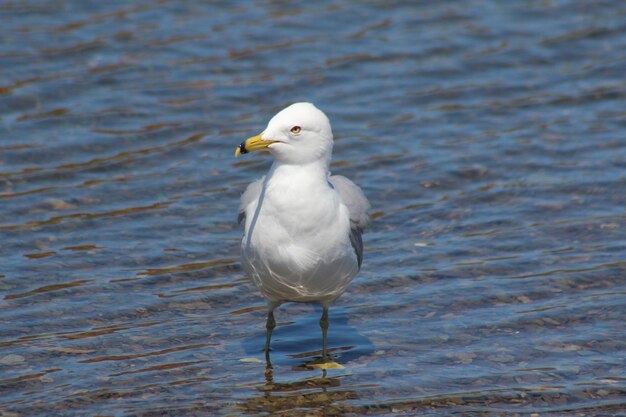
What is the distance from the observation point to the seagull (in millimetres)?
7574

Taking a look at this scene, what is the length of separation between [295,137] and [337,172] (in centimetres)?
490

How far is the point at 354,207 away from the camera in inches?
320

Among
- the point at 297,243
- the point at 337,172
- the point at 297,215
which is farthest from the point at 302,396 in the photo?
the point at 337,172

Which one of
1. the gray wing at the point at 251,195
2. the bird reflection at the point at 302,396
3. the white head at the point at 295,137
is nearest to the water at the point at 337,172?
the bird reflection at the point at 302,396

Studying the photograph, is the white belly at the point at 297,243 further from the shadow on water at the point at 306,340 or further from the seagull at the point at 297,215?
the shadow on water at the point at 306,340

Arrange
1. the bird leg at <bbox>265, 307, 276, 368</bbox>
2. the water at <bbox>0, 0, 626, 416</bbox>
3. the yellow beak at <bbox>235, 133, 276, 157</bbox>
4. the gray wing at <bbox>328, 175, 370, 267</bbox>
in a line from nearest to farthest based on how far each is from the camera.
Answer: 1. the yellow beak at <bbox>235, 133, 276, 157</bbox>
2. the water at <bbox>0, 0, 626, 416</bbox>
3. the gray wing at <bbox>328, 175, 370, 267</bbox>
4. the bird leg at <bbox>265, 307, 276, 368</bbox>

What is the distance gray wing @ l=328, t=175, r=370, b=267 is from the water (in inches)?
36.9

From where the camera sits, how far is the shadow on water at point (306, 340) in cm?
856

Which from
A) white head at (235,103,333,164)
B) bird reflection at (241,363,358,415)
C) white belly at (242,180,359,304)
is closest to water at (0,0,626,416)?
bird reflection at (241,363,358,415)

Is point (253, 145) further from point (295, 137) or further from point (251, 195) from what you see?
point (251, 195)

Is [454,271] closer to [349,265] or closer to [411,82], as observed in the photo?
[349,265]

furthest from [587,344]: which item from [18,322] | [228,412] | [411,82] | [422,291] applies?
[411,82]

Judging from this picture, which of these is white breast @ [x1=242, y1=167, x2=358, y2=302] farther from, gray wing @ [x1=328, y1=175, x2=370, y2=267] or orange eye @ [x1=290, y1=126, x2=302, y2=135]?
orange eye @ [x1=290, y1=126, x2=302, y2=135]

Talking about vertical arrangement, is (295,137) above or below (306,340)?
above
